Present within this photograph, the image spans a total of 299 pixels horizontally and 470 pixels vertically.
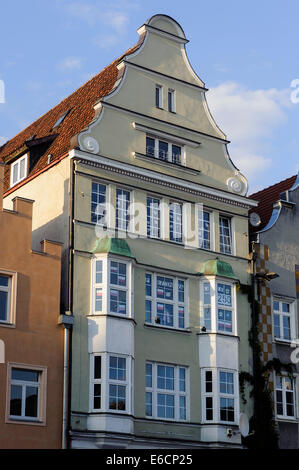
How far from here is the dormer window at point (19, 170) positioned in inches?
1348

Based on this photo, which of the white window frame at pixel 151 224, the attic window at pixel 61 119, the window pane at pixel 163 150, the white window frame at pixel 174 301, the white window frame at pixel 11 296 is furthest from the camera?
the attic window at pixel 61 119

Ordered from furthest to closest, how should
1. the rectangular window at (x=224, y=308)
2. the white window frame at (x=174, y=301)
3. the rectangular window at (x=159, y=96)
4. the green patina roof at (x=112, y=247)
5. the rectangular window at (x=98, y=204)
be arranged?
the rectangular window at (x=159, y=96)
the rectangular window at (x=224, y=308)
the white window frame at (x=174, y=301)
the rectangular window at (x=98, y=204)
the green patina roof at (x=112, y=247)

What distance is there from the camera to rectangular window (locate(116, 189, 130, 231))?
100 ft

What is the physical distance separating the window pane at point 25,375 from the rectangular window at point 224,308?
6877 mm

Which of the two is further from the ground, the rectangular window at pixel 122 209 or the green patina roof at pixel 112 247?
the rectangular window at pixel 122 209

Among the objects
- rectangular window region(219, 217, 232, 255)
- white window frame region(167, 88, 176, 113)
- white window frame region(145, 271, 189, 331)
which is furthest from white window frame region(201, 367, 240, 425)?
white window frame region(167, 88, 176, 113)

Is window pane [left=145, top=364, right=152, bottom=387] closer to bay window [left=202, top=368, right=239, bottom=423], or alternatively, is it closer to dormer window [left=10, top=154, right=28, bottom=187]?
bay window [left=202, top=368, right=239, bottom=423]

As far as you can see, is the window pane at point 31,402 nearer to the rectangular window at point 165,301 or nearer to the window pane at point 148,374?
the window pane at point 148,374

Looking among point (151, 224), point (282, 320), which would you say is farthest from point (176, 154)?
point (282, 320)

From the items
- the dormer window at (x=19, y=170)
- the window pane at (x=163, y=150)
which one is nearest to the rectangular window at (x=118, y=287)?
the window pane at (x=163, y=150)

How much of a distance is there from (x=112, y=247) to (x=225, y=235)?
561cm

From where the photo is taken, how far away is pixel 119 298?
96.6 ft

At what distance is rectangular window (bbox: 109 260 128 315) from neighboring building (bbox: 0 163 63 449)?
1754 mm
